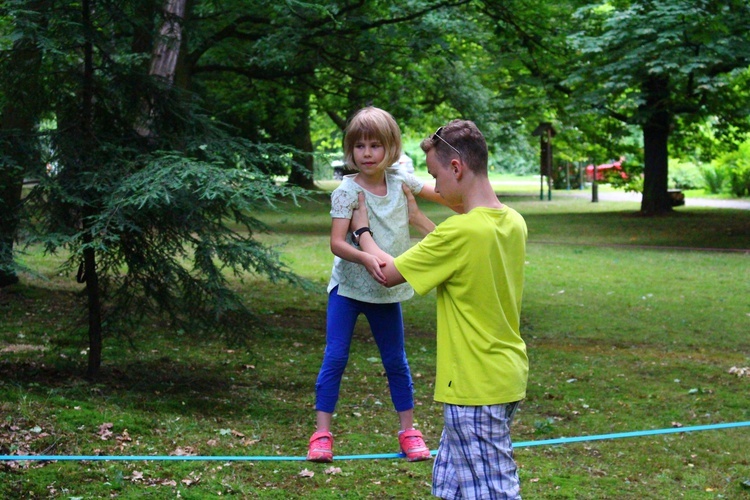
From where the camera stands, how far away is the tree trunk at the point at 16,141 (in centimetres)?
620

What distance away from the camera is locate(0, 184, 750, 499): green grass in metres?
5.57

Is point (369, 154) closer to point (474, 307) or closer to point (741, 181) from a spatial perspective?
point (474, 307)

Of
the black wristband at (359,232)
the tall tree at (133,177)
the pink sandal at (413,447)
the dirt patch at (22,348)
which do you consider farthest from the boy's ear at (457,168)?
the dirt patch at (22,348)

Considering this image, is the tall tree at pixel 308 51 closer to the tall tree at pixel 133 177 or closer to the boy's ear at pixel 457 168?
the tall tree at pixel 133 177

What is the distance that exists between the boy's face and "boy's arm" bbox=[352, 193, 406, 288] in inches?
14.1

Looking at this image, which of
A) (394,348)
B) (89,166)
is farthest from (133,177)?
(394,348)

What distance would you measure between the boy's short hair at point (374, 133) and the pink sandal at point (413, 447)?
4.18 feet

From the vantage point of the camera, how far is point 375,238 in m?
4.33

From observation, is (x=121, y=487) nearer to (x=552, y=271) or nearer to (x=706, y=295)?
(x=706, y=295)

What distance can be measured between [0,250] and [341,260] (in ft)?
9.09

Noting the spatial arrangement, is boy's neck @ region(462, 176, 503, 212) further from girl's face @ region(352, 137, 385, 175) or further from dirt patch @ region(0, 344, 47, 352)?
dirt patch @ region(0, 344, 47, 352)

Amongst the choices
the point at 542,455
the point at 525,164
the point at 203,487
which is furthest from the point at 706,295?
the point at 525,164

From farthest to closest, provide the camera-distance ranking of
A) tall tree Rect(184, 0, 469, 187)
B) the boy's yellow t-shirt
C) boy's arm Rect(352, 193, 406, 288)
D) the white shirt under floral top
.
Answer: tall tree Rect(184, 0, 469, 187)
the white shirt under floral top
boy's arm Rect(352, 193, 406, 288)
the boy's yellow t-shirt

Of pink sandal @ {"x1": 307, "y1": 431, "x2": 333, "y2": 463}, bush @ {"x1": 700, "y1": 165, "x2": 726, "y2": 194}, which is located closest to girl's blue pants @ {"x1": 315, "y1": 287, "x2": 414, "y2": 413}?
pink sandal @ {"x1": 307, "y1": 431, "x2": 333, "y2": 463}
